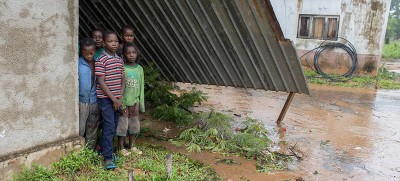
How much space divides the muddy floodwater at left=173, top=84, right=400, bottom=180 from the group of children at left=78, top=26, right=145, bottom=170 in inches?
58.6

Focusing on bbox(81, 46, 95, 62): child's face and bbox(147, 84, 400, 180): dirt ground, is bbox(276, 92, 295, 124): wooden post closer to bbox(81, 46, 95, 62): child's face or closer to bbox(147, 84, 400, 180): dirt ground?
bbox(147, 84, 400, 180): dirt ground

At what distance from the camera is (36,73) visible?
361 cm

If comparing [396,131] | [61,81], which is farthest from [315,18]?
[61,81]

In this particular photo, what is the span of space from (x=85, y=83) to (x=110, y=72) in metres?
0.32

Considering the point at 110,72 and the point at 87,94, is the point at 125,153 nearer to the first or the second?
the point at 87,94

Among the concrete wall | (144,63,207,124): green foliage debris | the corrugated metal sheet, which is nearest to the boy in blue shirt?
the corrugated metal sheet

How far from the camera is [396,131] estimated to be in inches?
298

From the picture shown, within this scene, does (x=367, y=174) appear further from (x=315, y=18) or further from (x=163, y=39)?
(x=315, y=18)

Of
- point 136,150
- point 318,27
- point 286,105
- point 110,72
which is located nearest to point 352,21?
point 318,27

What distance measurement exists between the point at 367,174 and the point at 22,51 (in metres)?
4.70

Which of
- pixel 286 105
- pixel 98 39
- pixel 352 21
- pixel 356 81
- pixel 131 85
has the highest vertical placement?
pixel 352 21

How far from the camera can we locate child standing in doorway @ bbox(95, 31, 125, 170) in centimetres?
407

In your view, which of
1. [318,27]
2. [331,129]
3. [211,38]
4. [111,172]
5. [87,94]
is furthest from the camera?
[318,27]

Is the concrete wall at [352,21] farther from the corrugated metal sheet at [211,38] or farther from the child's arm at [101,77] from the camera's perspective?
the child's arm at [101,77]
